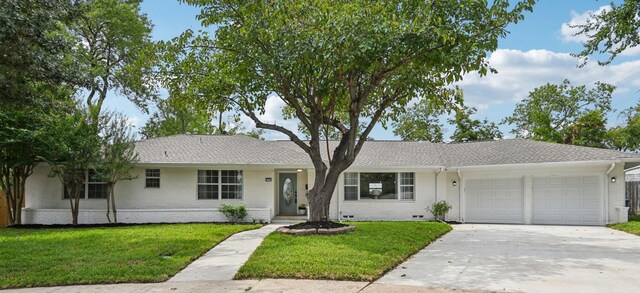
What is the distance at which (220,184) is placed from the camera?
17.3 metres

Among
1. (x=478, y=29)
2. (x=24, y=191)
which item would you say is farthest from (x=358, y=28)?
(x=24, y=191)

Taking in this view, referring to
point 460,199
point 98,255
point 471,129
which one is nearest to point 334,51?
point 98,255

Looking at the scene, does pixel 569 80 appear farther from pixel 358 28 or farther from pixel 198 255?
pixel 198 255

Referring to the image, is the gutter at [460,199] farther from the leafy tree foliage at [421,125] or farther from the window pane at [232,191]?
the leafy tree foliage at [421,125]

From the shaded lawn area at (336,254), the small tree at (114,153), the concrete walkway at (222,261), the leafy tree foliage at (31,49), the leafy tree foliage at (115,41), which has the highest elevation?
the leafy tree foliage at (115,41)

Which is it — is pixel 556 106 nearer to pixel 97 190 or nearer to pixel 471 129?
pixel 471 129

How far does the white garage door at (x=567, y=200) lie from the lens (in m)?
16.3

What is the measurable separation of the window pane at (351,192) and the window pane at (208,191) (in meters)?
5.00

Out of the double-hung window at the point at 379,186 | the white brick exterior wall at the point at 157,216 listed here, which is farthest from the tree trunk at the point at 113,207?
the double-hung window at the point at 379,186

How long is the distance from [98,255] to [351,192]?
10.5 metres

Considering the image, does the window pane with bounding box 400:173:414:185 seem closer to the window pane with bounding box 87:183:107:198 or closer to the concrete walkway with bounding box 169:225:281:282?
the concrete walkway with bounding box 169:225:281:282

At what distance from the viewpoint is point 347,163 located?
12.2 metres

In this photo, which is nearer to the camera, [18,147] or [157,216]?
[18,147]

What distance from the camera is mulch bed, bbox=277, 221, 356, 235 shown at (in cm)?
1145
